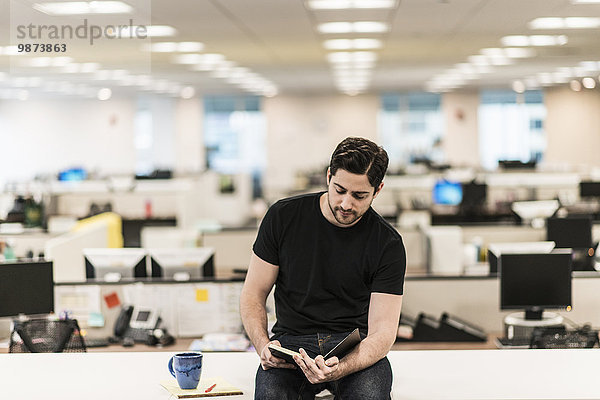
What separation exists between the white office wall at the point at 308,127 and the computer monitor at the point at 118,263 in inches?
552

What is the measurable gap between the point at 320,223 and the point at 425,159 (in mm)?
15332

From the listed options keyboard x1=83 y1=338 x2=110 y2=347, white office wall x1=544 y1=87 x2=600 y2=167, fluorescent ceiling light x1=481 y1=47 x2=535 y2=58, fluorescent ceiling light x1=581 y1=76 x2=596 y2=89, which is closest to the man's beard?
keyboard x1=83 y1=338 x2=110 y2=347

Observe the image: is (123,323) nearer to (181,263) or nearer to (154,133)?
(181,263)

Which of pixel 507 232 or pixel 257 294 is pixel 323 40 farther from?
pixel 257 294

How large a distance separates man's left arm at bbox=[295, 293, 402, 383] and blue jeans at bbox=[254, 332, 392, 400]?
33mm

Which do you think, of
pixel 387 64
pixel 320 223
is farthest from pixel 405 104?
pixel 320 223

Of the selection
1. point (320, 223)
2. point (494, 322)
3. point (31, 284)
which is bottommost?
point (494, 322)

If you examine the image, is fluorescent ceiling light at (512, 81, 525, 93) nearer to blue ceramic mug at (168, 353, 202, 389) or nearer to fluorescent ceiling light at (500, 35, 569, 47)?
fluorescent ceiling light at (500, 35, 569, 47)

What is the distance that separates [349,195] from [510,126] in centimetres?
1740

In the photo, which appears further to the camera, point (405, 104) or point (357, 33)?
point (405, 104)

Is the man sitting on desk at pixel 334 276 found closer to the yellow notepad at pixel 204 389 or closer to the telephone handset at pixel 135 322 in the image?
the yellow notepad at pixel 204 389

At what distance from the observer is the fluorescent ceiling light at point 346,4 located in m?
5.68

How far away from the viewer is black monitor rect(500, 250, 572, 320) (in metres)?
4.46

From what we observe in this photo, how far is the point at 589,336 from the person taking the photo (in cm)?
375
